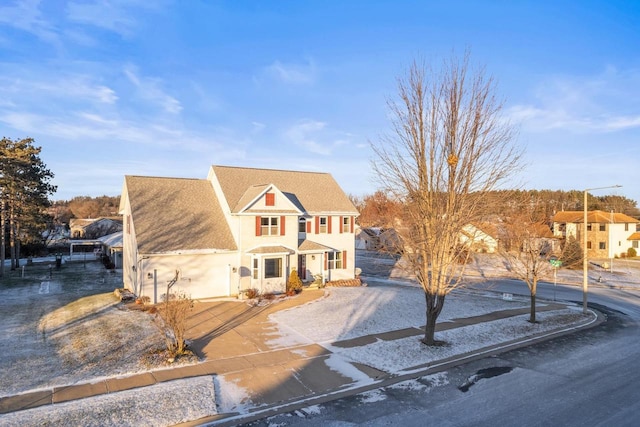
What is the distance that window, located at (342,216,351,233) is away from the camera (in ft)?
99.9

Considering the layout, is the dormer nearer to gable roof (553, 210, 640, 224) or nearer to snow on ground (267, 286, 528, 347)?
snow on ground (267, 286, 528, 347)

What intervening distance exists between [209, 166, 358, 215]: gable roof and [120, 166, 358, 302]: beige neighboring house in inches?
3.3

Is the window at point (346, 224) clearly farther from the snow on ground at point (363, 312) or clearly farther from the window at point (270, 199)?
the window at point (270, 199)

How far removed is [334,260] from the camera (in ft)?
97.6

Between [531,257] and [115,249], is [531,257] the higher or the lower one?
the higher one

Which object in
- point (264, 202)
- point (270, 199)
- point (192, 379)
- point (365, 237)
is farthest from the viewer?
point (365, 237)

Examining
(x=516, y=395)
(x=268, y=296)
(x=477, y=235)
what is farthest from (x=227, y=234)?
(x=516, y=395)

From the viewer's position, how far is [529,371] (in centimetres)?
1271

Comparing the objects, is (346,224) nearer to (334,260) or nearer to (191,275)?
(334,260)

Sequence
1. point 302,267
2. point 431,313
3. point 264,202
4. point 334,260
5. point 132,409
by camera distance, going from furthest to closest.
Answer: point 334,260 < point 302,267 < point 264,202 < point 431,313 < point 132,409

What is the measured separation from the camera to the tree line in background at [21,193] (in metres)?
31.2

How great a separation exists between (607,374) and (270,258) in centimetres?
1751

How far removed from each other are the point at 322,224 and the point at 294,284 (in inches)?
236

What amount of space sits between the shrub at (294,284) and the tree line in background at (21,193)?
22.8 metres
